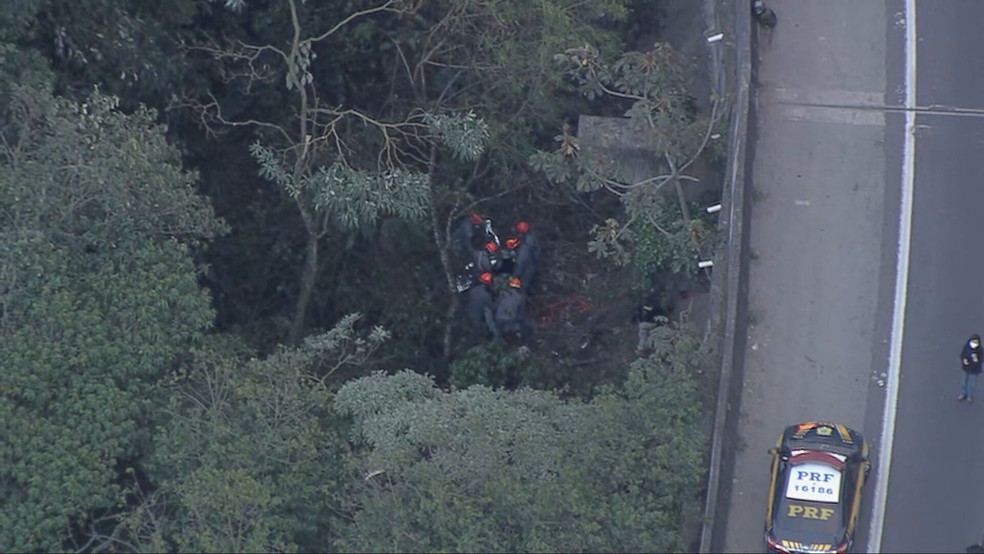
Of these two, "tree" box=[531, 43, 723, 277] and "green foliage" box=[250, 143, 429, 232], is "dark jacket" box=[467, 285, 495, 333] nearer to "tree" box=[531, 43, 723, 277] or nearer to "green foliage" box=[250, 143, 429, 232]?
"green foliage" box=[250, 143, 429, 232]

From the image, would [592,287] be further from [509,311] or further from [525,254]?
[509,311]

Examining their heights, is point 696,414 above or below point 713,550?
above

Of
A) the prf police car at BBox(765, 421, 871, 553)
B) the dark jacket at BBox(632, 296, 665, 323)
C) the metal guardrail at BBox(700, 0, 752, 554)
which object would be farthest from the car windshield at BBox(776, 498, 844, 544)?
the dark jacket at BBox(632, 296, 665, 323)

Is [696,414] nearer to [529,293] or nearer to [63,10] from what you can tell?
[529,293]

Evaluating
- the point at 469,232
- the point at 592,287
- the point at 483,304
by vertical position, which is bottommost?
the point at 483,304

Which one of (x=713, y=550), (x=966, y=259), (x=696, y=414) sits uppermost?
(x=966, y=259)

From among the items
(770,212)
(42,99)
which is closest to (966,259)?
(770,212)

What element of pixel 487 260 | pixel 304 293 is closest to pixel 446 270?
pixel 487 260
